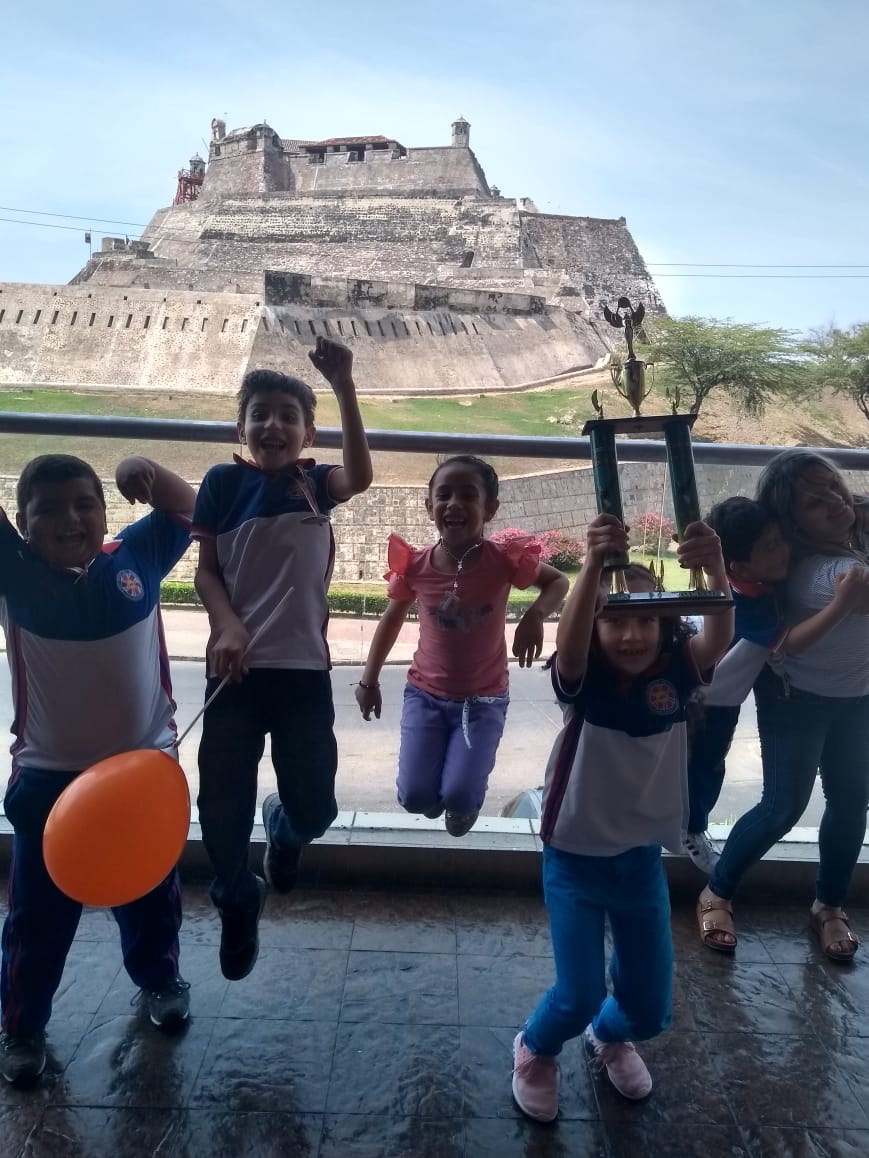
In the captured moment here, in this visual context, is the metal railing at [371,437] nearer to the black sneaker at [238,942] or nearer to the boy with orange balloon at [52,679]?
the boy with orange balloon at [52,679]

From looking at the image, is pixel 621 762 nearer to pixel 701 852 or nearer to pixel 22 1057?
pixel 701 852

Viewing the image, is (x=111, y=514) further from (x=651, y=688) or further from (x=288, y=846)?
(x=651, y=688)

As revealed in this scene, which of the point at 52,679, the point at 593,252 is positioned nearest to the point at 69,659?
the point at 52,679

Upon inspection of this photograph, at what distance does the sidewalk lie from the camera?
2492 millimetres

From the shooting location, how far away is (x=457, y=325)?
39594mm

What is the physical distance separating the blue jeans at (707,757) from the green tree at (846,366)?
31.4 m

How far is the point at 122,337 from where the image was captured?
37469 millimetres

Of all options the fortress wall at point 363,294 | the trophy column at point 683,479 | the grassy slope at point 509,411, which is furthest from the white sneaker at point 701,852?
the fortress wall at point 363,294

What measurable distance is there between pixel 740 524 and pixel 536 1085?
53.2 inches

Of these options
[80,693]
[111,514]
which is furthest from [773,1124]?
[111,514]

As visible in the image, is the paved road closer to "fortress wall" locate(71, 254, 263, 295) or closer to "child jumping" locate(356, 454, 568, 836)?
"child jumping" locate(356, 454, 568, 836)

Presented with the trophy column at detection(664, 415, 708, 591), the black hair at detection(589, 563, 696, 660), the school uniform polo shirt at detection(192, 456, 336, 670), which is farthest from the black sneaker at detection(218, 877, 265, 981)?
the trophy column at detection(664, 415, 708, 591)

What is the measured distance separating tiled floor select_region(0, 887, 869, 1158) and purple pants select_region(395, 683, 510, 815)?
35cm

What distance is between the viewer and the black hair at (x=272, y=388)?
1.90 meters
